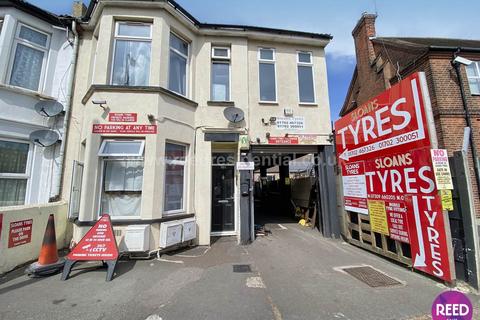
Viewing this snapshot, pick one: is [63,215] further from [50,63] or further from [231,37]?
[231,37]

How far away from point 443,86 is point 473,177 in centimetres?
400

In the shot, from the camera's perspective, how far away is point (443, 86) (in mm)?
9695

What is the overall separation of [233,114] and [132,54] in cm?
328

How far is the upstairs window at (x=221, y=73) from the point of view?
24.2 feet

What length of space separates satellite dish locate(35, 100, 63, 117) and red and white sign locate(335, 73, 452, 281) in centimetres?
839

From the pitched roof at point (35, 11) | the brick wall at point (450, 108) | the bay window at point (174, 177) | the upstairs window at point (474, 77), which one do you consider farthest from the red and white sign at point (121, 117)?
the upstairs window at point (474, 77)

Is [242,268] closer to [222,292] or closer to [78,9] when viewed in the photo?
[222,292]

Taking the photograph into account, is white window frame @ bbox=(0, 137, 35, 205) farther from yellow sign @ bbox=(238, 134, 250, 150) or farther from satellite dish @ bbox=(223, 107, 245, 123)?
yellow sign @ bbox=(238, 134, 250, 150)

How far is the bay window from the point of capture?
618 centimetres

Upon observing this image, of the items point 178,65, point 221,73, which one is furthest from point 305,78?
point 178,65

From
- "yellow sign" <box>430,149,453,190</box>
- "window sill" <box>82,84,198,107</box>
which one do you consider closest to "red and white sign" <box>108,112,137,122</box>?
"window sill" <box>82,84,198,107</box>

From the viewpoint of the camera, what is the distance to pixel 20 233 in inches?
191

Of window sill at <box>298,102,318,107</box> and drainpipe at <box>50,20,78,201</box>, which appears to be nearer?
drainpipe at <box>50,20,78,201</box>

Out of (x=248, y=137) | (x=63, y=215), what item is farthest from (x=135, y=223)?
(x=248, y=137)
